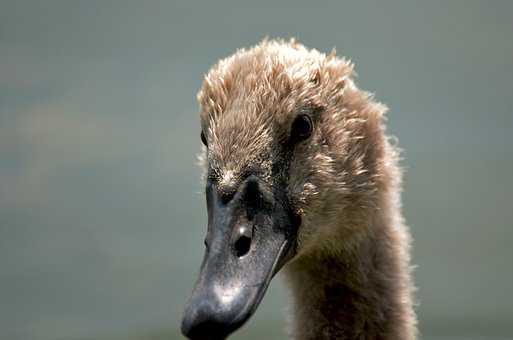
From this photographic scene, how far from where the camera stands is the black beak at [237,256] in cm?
329

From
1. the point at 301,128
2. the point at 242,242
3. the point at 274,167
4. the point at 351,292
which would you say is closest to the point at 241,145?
the point at 274,167

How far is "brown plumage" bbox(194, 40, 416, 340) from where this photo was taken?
414cm

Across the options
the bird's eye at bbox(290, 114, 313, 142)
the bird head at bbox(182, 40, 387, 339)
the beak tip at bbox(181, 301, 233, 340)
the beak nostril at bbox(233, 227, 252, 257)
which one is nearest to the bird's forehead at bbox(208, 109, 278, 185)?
the bird head at bbox(182, 40, 387, 339)

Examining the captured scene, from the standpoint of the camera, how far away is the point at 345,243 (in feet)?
15.3

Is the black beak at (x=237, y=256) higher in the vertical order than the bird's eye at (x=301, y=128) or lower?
lower

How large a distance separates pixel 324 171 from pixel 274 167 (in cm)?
39

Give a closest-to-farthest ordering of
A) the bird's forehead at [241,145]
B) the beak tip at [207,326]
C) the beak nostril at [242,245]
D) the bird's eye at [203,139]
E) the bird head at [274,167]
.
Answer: the beak tip at [207,326] → the bird head at [274,167] → the beak nostril at [242,245] → the bird's forehead at [241,145] → the bird's eye at [203,139]

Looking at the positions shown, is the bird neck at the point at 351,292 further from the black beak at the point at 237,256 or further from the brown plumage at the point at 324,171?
the black beak at the point at 237,256

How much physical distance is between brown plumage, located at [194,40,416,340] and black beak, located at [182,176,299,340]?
0.11 m

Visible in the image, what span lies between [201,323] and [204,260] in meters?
0.45

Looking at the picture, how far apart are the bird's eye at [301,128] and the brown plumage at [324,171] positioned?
1.4 inches

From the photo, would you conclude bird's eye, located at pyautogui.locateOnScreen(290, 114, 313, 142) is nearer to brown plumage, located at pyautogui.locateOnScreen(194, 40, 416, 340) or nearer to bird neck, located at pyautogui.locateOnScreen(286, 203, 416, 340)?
brown plumage, located at pyautogui.locateOnScreen(194, 40, 416, 340)

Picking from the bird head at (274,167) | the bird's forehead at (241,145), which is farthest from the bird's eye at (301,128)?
the bird's forehead at (241,145)

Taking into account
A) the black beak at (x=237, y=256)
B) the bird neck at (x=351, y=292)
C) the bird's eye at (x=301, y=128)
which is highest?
the bird's eye at (x=301, y=128)
